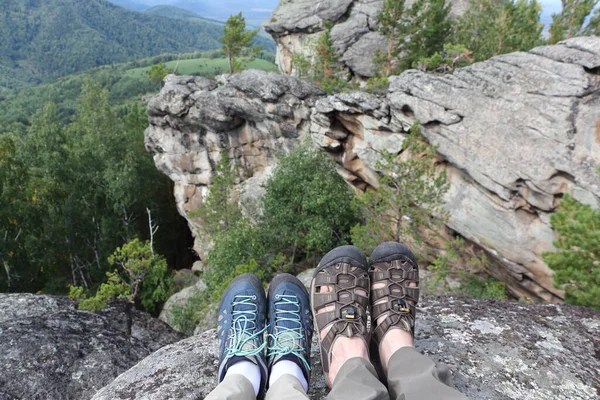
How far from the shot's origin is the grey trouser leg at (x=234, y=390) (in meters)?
2.34

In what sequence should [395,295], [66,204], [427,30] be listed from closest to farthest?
[395,295]
[427,30]
[66,204]

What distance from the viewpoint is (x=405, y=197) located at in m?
11.2

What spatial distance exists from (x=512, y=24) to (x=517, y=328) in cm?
1858

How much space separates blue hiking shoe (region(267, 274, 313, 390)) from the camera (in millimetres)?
2893

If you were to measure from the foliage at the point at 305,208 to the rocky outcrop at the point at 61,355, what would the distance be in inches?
418

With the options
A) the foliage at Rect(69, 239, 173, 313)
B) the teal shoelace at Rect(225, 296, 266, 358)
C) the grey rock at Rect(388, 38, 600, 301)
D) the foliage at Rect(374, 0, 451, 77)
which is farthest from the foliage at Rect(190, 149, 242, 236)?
the teal shoelace at Rect(225, 296, 266, 358)

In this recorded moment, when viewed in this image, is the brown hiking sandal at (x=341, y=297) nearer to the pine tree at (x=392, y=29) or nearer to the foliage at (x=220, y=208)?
the foliage at (x=220, y=208)

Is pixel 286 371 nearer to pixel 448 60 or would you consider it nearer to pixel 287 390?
pixel 287 390

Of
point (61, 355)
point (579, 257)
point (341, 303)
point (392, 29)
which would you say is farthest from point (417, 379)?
point (392, 29)

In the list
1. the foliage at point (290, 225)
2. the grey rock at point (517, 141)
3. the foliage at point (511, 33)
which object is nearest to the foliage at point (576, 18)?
the foliage at point (511, 33)

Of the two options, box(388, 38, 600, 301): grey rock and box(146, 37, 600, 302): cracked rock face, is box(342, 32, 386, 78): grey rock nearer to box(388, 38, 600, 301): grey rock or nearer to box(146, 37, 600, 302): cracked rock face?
box(146, 37, 600, 302): cracked rock face

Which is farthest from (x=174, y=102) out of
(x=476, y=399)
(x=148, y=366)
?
(x=476, y=399)

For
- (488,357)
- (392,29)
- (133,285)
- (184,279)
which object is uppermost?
(392,29)

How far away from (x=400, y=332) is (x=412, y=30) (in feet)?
67.4
